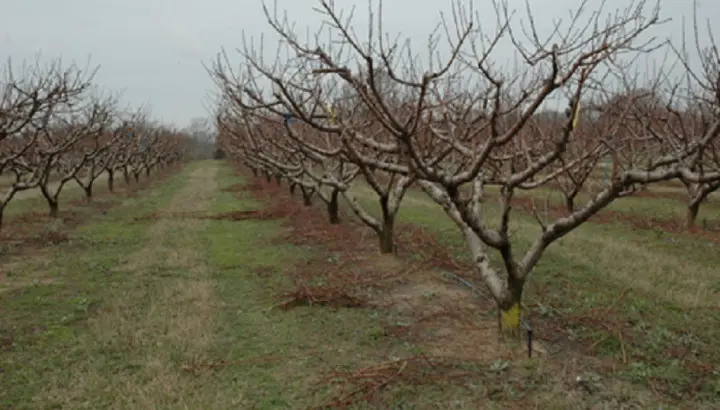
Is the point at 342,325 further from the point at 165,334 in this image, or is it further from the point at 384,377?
the point at 165,334

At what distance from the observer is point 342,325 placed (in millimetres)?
6551

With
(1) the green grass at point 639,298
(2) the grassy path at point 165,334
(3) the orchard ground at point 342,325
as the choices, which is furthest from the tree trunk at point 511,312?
(2) the grassy path at point 165,334

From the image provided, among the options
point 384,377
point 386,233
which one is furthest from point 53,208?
point 384,377

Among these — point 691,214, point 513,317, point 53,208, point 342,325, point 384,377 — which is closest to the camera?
point 384,377

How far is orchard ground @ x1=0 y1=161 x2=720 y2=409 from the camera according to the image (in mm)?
4711

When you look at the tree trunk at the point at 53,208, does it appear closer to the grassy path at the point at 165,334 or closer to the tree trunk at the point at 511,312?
the grassy path at the point at 165,334

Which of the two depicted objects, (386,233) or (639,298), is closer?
(639,298)

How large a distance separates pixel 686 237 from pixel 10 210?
68.6 ft

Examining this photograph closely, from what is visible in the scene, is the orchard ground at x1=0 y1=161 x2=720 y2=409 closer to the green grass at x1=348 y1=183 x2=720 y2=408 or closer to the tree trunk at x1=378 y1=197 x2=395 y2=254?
the green grass at x1=348 y1=183 x2=720 y2=408

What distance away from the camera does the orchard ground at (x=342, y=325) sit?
471cm

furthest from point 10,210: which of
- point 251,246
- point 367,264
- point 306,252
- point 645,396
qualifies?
point 645,396

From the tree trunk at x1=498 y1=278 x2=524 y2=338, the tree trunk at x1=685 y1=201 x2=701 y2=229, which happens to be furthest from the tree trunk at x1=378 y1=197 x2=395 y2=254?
the tree trunk at x1=685 y1=201 x2=701 y2=229

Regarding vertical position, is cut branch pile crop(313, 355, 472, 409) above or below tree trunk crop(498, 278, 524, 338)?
below

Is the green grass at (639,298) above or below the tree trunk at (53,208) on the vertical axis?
below
